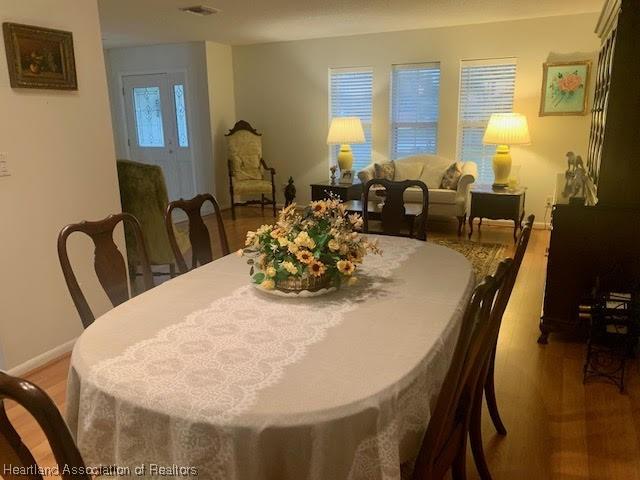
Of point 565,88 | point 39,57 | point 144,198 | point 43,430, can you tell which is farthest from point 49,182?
point 565,88

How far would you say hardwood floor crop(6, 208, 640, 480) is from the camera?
6.45 ft

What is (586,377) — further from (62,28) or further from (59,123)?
(62,28)

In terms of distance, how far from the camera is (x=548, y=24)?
5.39 m

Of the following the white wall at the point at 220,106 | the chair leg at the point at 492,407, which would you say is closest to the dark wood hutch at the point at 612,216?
the chair leg at the point at 492,407

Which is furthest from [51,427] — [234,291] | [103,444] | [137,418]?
[234,291]

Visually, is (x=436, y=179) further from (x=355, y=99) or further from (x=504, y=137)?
(x=355, y=99)

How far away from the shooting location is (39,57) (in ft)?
8.49

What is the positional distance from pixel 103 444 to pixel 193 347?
31 centimetres

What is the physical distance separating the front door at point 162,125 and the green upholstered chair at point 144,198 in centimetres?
350

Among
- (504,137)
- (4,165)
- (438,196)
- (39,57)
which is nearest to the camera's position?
(4,165)

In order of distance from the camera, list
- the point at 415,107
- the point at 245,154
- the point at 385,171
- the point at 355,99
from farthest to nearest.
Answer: the point at 245,154 < the point at 355,99 < the point at 415,107 < the point at 385,171

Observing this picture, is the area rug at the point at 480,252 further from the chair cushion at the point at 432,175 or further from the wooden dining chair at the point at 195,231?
the wooden dining chair at the point at 195,231

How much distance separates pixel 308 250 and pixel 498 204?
4096 millimetres

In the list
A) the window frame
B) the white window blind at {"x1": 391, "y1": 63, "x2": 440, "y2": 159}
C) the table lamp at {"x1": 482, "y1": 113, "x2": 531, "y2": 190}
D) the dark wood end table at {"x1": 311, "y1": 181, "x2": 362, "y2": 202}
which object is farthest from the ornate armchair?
the table lamp at {"x1": 482, "y1": 113, "x2": 531, "y2": 190}
